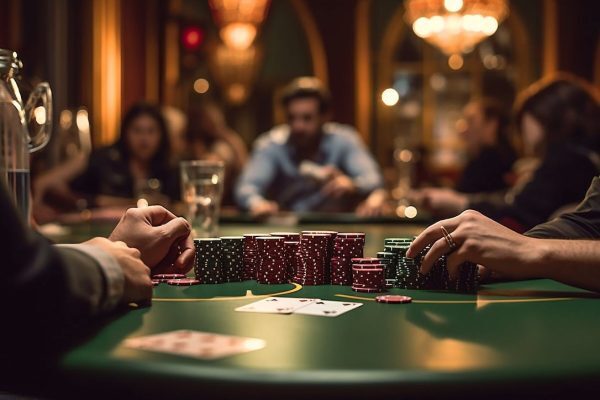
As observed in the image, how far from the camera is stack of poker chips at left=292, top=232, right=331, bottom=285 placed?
5.45 feet

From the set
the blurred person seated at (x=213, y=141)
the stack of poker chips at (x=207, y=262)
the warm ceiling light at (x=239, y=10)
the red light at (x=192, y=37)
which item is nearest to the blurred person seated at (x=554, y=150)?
the stack of poker chips at (x=207, y=262)

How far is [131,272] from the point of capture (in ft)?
4.26

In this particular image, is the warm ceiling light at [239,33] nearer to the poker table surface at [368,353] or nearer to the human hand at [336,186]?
the human hand at [336,186]

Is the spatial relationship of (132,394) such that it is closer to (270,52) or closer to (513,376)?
(513,376)

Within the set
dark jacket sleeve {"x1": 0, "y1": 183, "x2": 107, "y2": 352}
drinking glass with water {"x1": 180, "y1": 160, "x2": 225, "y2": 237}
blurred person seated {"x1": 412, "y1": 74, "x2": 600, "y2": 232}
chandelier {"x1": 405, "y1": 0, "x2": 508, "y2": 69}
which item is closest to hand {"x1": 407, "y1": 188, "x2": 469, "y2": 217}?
blurred person seated {"x1": 412, "y1": 74, "x2": 600, "y2": 232}

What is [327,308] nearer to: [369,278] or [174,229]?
[369,278]

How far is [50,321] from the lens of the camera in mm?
1008

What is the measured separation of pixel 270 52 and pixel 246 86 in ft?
2.65

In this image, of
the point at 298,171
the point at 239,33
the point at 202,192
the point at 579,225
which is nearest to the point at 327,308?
the point at 579,225

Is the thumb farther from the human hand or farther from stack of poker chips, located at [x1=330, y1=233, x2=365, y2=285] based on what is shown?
the human hand

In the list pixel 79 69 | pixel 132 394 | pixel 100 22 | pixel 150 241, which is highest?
pixel 100 22

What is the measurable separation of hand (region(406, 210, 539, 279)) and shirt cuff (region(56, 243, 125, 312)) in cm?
59

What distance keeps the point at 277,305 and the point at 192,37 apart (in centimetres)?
888

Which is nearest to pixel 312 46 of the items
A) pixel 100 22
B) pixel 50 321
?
pixel 100 22
